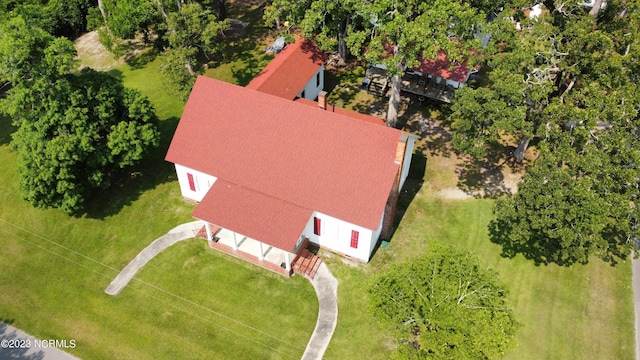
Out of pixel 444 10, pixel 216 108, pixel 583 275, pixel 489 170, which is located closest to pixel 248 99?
pixel 216 108

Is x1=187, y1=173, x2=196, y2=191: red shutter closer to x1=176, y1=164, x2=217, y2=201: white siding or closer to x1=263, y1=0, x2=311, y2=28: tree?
x1=176, y1=164, x2=217, y2=201: white siding

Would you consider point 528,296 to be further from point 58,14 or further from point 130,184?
point 58,14

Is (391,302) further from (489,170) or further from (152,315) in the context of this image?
(489,170)

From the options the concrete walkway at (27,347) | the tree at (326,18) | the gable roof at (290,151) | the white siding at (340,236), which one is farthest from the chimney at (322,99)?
the concrete walkway at (27,347)

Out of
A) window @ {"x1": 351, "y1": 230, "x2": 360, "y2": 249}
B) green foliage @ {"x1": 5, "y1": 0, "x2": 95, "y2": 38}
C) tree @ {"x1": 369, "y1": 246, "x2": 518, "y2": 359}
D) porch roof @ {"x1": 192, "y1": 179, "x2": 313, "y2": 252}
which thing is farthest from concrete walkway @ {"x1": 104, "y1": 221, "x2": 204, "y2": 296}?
green foliage @ {"x1": 5, "y1": 0, "x2": 95, "y2": 38}

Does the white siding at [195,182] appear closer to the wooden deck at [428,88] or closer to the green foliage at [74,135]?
the green foliage at [74,135]

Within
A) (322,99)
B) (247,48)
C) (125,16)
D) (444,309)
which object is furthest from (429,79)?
(125,16)
